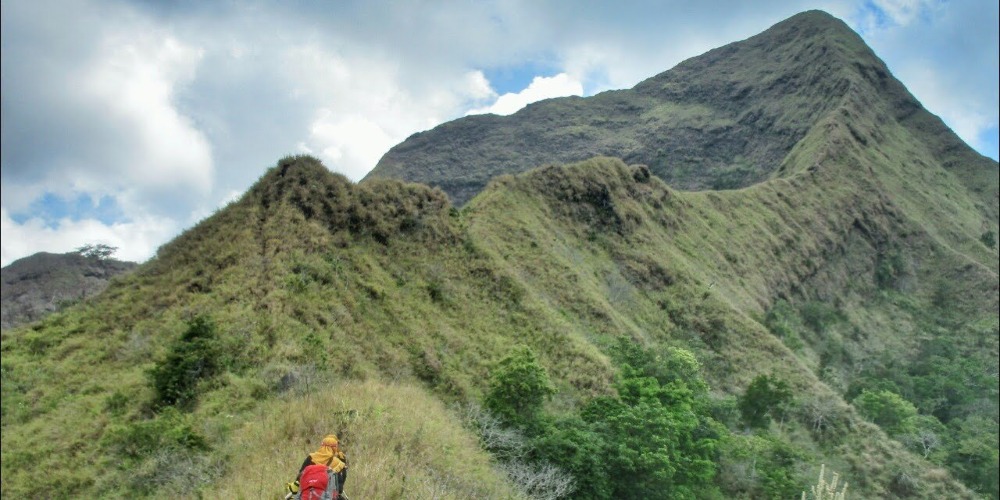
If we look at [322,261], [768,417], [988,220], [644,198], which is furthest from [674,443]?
[988,220]

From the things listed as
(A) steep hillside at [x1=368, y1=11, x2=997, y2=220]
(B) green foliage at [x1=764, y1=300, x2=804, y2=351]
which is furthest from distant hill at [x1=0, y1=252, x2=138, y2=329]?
(A) steep hillside at [x1=368, y1=11, x2=997, y2=220]

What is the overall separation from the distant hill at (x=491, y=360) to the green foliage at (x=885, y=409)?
0.46 ft

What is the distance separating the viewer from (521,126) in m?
150

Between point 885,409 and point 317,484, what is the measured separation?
41.8 meters

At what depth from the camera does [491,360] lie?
2147 centimetres

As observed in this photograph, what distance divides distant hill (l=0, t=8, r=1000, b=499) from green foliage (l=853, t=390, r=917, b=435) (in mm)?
140

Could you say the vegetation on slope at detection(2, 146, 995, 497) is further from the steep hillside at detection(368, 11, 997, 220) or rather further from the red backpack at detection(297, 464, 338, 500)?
the steep hillside at detection(368, 11, 997, 220)

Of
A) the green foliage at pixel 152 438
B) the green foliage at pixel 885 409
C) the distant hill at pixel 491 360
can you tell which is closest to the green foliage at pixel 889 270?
the distant hill at pixel 491 360

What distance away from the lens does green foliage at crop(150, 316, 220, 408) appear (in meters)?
13.1

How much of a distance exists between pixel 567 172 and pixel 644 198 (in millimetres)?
8824

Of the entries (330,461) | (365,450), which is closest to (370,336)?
(365,450)

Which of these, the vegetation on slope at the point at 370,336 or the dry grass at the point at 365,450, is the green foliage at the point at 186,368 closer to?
the vegetation on slope at the point at 370,336

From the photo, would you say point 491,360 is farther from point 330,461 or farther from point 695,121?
point 695,121

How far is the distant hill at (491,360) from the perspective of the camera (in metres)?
11.4
